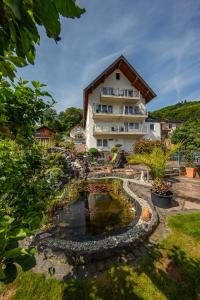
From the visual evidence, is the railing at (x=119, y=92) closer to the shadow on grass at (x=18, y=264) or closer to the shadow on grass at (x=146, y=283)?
the shadow on grass at (x=146, y=283)

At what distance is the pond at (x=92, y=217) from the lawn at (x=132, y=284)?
1.61 m

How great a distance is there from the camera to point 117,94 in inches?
951

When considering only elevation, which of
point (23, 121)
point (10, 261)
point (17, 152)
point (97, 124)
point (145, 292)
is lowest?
point (145, 292)

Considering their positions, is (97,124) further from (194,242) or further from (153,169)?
(194,242)

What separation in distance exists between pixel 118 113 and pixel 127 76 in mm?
5694

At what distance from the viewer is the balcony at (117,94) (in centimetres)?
2356

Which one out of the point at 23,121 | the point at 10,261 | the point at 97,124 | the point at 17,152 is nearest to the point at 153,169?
the point at 17,152

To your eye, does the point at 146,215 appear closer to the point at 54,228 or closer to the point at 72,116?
the point at 54,228

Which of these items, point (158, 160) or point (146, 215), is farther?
point (158, 160)

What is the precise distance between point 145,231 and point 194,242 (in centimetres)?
109

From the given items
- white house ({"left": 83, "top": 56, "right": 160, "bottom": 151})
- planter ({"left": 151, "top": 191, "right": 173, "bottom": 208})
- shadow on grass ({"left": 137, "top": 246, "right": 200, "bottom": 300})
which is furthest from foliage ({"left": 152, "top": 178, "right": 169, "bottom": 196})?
white house ({"left": 83, "top": 56, "right": 160, "bottom": 151})

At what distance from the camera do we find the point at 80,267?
3180 mm

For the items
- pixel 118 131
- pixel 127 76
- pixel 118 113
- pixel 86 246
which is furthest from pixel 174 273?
pixel 127 76

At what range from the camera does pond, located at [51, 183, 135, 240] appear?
4.76 m
